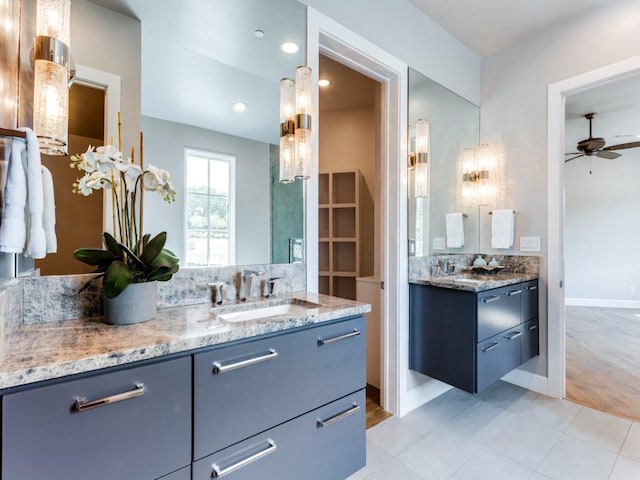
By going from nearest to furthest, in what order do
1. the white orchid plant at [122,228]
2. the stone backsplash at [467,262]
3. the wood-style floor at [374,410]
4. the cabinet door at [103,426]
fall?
the cabinet door at [103,426] → the white orchid plant at [122,228] → the wood-style floor at [374,410] → the stone backsplash at [467,262]

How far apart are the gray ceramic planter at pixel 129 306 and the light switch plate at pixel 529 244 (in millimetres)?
2811

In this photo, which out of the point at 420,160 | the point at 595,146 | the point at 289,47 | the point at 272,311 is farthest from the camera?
the point at 595,146

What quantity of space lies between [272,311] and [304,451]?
558 millimetres

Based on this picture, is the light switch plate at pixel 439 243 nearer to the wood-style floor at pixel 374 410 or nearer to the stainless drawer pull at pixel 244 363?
the wood-style floor at pixel 374 410

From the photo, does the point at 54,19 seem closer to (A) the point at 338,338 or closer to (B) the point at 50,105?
(B) the point at 50,105

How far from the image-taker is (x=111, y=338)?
0.91 meters

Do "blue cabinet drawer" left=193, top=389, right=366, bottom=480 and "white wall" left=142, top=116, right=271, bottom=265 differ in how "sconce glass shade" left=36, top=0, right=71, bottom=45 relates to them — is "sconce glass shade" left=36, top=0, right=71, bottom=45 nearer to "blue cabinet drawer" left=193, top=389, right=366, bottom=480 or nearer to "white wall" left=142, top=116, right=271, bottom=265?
"white wall" left=142, top=116, right=271, bottom=265

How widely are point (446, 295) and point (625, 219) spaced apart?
18.2 feet

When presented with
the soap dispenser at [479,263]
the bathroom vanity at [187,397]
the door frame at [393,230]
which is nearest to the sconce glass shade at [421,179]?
the door frame at [393,230]

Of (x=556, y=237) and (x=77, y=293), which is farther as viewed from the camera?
(x=556, y=237)

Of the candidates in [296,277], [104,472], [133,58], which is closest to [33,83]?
[133,58]

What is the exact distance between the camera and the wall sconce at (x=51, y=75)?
1.00m

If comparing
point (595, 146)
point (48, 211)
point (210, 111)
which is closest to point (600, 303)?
point (595, 146)

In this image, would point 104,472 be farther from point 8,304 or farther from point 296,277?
point 296,277
